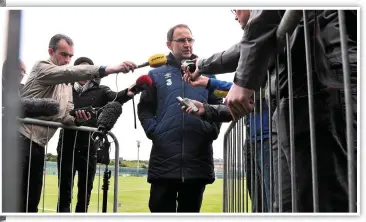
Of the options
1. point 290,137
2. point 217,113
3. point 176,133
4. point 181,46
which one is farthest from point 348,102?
point 181,46

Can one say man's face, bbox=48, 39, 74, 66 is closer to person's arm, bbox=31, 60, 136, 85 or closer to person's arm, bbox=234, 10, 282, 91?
person's arm, bbox=31, 60, 136, 85

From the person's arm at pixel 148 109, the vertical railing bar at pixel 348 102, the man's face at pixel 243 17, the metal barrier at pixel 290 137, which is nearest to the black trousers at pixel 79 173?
the person's arm at pixel 148 109

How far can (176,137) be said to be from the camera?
173cm

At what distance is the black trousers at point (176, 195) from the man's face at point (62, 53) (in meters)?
0.59

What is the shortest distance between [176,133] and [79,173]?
0.41m

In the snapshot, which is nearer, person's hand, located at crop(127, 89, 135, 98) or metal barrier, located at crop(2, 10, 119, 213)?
metal barrier, located at crop(2, 10, 119, 213)

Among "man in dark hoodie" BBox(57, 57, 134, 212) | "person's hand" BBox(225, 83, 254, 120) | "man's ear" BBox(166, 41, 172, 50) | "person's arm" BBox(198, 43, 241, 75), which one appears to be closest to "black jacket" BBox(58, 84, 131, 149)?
"man in dark hoodie" BBox(57, 57, 134, 212)

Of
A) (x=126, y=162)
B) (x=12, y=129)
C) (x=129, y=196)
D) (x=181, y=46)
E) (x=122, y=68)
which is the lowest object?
(x=129, y=196)

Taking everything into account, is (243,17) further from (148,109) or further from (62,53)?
(62,53)

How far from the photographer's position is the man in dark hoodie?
5.64ft

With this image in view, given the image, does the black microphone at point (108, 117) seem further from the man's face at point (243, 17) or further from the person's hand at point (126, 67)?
the man's face at point (243, 17)

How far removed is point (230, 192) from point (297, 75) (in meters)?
0.88

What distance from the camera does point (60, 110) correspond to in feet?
5.76

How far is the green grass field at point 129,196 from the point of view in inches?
63.5
